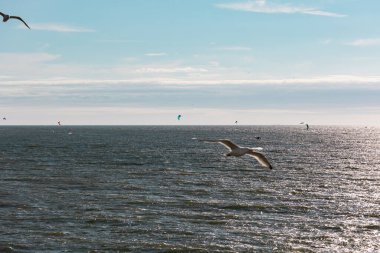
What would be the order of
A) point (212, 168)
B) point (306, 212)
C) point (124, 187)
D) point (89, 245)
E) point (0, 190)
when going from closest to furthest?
1. point (89, 245)
2. point (306, 212)
3. point (0, 190)
4. point (124, 187)
5. point (212, 168)

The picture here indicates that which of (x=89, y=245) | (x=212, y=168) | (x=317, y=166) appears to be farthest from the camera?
(x=317, y=166)

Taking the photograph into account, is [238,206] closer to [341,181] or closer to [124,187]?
[124,187]

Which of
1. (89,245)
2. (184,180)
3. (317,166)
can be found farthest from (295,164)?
(89,245)

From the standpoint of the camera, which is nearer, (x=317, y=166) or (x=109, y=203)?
(x=109, y=203)

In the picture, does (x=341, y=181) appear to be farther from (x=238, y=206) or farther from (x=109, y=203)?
Answer: (x=109, y=203)

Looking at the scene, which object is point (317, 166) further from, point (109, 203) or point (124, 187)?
point (109, 203)

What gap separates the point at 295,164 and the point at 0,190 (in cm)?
5498

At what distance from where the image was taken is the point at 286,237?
35031mm

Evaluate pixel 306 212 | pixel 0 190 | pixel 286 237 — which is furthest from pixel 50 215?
pixel 306 212

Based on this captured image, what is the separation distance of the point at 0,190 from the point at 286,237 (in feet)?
106

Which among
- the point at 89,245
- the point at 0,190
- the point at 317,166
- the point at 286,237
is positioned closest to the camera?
Result: the point at 89,245

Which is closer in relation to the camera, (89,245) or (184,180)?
(89,245)

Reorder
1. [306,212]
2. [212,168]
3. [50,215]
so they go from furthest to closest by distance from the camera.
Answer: [212,168]
[306,212]
[50,215]

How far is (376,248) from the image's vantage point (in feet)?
108
